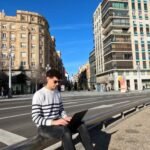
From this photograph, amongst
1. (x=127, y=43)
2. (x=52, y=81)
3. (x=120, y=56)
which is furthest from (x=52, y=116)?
(x=127, y=43)

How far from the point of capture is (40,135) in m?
4.29

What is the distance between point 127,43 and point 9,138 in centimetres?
7994

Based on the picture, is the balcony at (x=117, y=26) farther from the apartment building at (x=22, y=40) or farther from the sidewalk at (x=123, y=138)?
the sidewalk at (x=123, y=138)

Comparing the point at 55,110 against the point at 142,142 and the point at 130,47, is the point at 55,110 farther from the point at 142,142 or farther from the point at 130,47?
the point at 130,47

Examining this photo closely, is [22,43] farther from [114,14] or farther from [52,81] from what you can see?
[52,81]

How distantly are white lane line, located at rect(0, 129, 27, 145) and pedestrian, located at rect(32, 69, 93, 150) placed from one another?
97.4 inches

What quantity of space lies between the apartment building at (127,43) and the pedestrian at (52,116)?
251 ft

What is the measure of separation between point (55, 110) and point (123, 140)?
2.83 meters

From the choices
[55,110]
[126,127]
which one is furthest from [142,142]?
[55,110]

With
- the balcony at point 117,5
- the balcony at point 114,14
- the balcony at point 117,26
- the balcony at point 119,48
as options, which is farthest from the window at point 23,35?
the balcony at point 117,5

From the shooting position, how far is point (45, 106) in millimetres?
4293

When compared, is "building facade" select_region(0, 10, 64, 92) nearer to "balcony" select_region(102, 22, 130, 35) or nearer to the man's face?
"balcony" select_region(102, 22, 130, 35)

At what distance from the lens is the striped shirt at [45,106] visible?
164 inches

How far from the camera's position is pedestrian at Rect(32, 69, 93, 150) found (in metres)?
4.09
